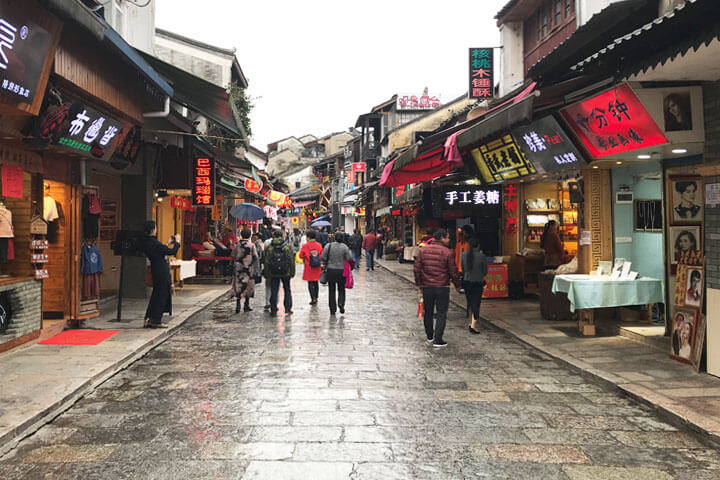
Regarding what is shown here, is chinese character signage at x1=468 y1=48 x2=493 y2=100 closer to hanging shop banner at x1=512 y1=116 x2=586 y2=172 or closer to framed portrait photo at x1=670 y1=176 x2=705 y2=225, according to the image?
hanging shop banner at x1=512 y1=116 x2=586 y2=172

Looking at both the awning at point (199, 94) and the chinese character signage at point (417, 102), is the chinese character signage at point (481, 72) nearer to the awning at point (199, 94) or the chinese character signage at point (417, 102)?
the awning at point (199, 94)

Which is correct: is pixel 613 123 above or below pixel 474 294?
above

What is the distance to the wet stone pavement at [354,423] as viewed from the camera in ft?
14.3

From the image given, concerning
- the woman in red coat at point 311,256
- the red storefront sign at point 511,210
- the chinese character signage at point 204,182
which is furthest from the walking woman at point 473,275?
the chinese character signage at point 204,182

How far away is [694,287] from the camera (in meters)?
7.48

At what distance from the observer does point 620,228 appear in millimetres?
10375

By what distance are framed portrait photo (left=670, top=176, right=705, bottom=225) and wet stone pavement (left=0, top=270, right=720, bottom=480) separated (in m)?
2.99

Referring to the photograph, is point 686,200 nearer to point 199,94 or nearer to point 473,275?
point 473,275

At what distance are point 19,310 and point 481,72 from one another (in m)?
17.3

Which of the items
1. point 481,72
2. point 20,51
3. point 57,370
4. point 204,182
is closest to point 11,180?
point 20,51

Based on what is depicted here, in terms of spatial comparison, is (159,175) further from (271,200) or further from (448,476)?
(271,200)

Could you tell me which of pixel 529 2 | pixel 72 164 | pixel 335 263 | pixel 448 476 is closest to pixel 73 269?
pixel 72 164

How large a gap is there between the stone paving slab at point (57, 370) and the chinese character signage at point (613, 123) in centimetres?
749

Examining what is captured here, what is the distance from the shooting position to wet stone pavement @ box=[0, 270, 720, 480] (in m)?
4.36
